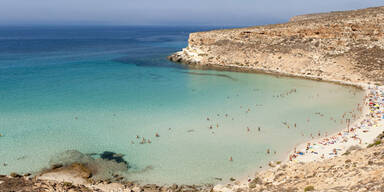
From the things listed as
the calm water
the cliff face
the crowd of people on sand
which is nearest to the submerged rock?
the calm water

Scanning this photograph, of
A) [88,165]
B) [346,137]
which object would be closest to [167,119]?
[88,165]

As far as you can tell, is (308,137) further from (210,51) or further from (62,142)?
(210,51)

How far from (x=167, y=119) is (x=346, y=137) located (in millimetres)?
13257

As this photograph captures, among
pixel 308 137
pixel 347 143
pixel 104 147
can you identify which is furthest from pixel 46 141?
pixel 347 143

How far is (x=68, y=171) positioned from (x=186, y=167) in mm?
6636

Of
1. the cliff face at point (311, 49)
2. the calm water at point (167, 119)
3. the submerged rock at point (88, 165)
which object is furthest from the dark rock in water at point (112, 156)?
the cliff face at point (311, 49)

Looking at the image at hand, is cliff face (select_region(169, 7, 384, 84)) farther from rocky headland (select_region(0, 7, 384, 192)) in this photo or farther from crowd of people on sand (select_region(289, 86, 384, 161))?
crowd of people on sand (select_region(289, 86, 384, 161))

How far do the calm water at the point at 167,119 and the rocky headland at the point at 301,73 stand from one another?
1415mm

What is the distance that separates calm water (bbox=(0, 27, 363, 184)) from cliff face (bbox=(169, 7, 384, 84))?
5874 millimetres

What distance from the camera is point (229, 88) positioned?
112 ft

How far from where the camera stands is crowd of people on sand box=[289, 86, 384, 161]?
1652cm

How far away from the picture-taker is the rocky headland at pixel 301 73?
38.9 feet

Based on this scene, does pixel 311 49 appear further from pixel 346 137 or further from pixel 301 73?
pixel 346 137

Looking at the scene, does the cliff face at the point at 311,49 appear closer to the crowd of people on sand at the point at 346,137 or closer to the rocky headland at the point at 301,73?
the rocky headland at the point at 301,73
